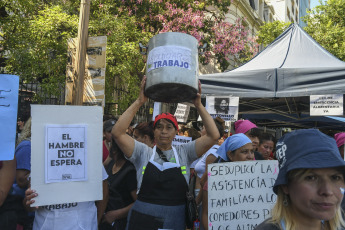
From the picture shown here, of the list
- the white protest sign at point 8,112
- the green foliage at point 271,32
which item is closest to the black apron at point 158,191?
the white protest sign at point 8,112

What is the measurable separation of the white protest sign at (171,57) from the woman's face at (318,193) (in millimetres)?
1411

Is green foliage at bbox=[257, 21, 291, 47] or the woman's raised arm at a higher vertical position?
green foliage at bbox=[257, 21, 291, 47]

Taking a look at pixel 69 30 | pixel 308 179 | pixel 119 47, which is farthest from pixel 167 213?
pixel 69 30

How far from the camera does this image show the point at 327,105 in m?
4.76

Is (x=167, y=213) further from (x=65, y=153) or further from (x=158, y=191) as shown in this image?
(x=65, y=153)

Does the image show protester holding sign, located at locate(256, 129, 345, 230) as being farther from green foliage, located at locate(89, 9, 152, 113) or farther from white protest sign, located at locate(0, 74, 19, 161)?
green foliage, located at locate(89, 9, 152, 113)

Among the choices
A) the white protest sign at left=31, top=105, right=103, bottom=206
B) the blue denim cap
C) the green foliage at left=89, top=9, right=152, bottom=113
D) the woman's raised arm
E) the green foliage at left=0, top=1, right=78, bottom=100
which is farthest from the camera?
the green foliage at left=89, top=9, right=152, bottom=113

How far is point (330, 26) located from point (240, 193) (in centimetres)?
1972

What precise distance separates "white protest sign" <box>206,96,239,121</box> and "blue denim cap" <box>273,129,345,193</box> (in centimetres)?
382

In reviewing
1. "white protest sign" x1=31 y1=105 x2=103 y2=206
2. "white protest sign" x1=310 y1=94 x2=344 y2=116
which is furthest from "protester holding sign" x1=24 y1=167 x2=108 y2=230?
"white protest sign" x1=310 y1=94 x2=344 y2=116

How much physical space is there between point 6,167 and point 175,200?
1392mm

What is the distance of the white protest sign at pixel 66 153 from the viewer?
2.49 metres

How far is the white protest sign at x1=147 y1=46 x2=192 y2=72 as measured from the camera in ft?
8.63

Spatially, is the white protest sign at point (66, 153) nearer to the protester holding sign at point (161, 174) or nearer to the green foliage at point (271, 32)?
the protester holding sign at point (161, 174)
